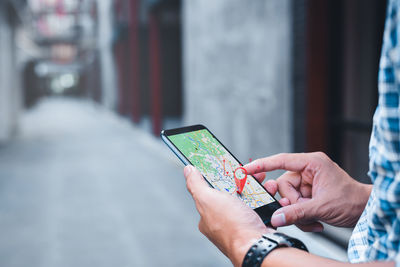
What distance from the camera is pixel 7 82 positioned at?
13.8m

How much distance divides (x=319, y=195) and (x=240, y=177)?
29 cm

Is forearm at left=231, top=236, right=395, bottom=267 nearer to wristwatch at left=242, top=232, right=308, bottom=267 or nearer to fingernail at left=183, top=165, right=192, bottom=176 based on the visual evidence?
wristwatch at left=242, top=232, right=308, bottom=267

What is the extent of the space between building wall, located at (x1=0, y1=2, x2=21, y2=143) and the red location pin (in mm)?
12566

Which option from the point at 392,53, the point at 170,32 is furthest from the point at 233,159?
the point at 170,32

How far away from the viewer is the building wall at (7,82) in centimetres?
1312

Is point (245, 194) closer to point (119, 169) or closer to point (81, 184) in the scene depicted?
point (81, 184)

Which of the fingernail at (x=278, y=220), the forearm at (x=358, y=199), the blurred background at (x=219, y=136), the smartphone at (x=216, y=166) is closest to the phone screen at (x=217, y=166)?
the smartphone at (x=216, y=166)

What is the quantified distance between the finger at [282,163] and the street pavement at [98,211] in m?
2.62

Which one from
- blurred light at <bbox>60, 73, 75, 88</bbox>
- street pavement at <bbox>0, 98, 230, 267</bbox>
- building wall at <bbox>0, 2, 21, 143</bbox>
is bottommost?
blurred light at <bbox>60, 73, 75, 88</bbox>

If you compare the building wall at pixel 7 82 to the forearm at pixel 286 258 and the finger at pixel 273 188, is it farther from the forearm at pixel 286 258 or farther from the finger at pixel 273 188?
the forearm at pixel 286 258

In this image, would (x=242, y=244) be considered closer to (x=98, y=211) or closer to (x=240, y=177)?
(x=240, y=177)

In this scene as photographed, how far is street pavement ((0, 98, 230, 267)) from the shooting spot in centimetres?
423

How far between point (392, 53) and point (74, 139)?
13513 mm

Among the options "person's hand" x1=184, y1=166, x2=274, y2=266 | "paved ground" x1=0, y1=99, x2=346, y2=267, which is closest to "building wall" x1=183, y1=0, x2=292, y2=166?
"paved ground" x1=0, y1=99, x2=346, y2=267
